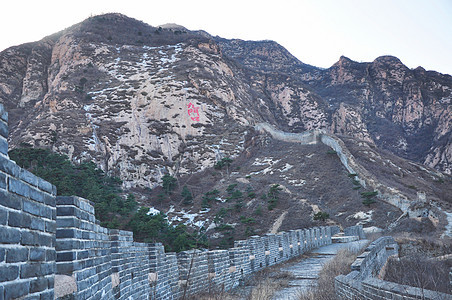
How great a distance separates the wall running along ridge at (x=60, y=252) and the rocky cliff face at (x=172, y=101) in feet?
121

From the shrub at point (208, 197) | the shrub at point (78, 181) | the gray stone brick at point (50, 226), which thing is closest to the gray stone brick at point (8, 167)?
the gray stone brick at point (50, 226)

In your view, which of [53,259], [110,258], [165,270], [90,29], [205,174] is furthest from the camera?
[90,29]

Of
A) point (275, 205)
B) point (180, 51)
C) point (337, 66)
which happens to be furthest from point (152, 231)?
point (337, 66)

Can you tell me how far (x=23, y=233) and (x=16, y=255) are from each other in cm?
18

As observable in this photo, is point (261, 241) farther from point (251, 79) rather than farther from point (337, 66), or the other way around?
point (337, 66)

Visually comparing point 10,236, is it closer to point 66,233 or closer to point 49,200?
point 49,200

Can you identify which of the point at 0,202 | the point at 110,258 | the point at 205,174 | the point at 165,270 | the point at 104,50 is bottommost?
the point at 165,270

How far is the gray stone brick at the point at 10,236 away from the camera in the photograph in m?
2.13

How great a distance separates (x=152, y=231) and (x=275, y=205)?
41.7 ft

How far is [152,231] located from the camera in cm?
2197

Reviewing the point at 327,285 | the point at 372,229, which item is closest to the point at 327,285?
the point at 327,285

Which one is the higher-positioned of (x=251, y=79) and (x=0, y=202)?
(x=251, y=79)

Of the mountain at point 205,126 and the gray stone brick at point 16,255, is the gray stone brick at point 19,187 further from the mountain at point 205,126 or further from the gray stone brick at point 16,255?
the mountain at point 205,126

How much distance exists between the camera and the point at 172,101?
52.0 meters
